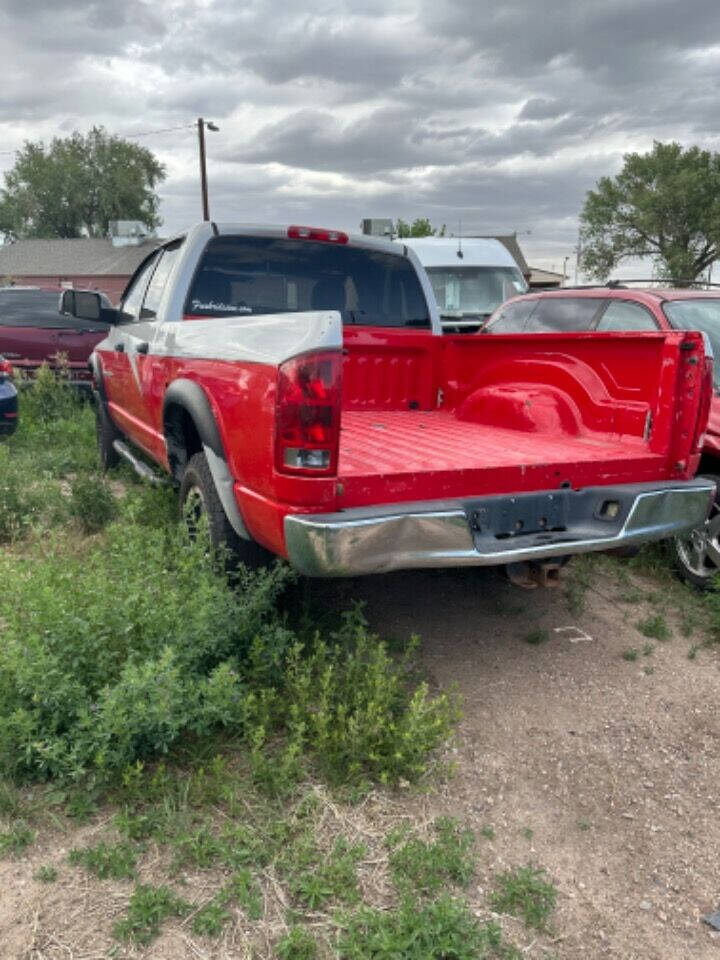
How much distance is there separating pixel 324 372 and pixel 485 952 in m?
1.92

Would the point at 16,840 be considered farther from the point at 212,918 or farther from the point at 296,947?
the point at 296,947

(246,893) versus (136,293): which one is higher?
(136,293)

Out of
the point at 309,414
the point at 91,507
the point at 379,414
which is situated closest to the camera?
the point at 309,414

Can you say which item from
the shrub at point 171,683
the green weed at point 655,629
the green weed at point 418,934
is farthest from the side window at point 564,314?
the green weed at point 418,934

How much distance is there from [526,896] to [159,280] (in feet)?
13.5

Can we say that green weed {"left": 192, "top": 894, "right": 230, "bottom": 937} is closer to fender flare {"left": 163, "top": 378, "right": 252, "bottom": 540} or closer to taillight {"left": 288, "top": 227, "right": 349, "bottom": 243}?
fender flare {"left": 163, "top": 378, "right": 252, "bottom": 540}

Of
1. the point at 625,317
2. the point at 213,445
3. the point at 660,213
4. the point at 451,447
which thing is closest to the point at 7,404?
the point at 213,445

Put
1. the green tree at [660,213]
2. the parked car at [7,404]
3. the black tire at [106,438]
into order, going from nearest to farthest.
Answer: the black tire at [106,438] → the parked car at [7,404] → the green tree at [660,213]

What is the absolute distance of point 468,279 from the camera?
40.0 ft

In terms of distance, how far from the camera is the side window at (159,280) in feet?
15.9

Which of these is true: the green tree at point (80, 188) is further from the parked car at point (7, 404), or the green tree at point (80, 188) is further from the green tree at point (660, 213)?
the parked car at point (7, 404)

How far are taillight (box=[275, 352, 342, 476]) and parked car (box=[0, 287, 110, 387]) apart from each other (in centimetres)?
794

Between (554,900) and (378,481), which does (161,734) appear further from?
(554,900)

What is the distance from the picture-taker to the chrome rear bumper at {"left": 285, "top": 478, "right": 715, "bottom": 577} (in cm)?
292
